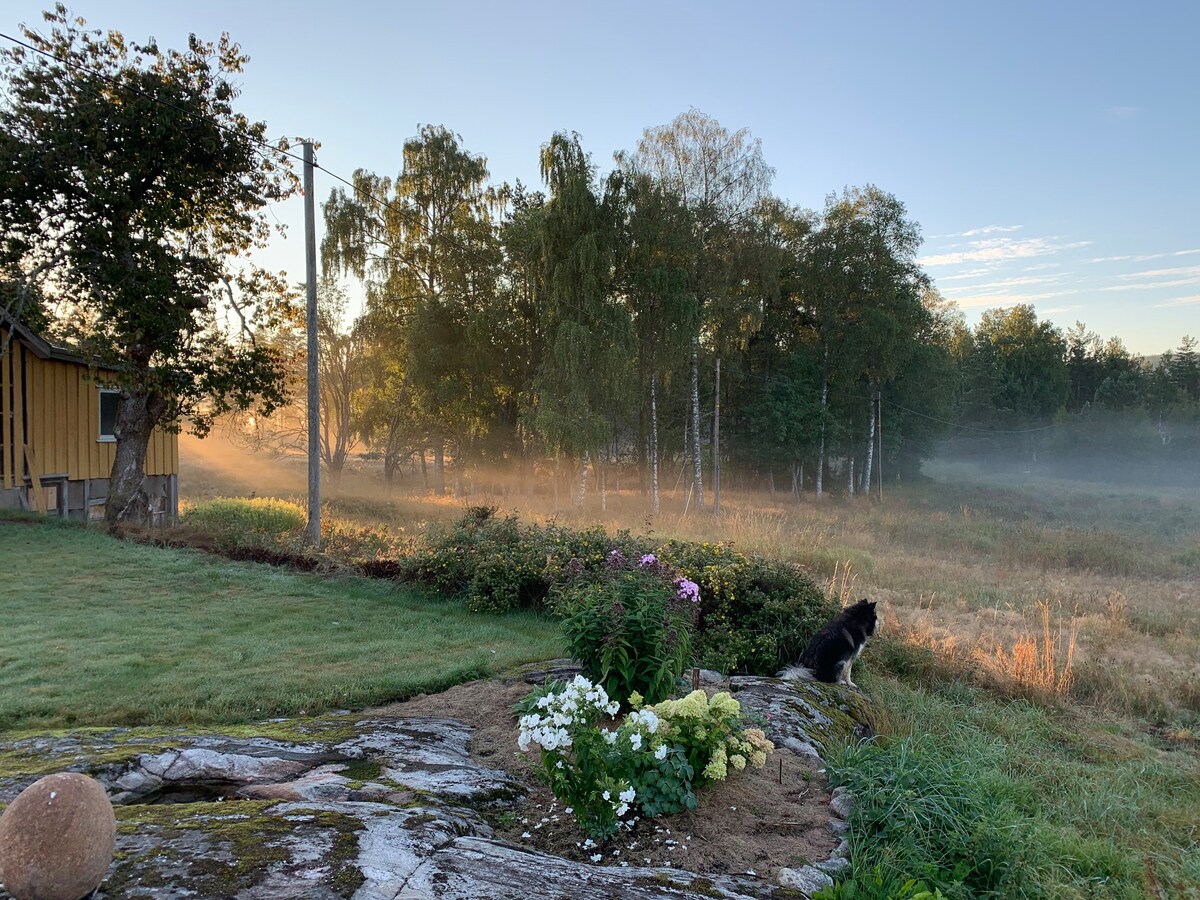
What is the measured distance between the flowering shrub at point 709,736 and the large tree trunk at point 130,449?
14.9 metres

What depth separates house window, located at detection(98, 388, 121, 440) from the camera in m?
16.5

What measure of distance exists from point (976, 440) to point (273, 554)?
62.6m

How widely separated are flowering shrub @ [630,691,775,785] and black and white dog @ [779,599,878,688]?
8.56 feet

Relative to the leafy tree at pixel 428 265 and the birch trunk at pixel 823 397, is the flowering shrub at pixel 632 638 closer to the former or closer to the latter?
the leafy tree at pixel 428 265

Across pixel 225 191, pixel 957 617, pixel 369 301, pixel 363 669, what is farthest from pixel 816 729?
pixel 369 301

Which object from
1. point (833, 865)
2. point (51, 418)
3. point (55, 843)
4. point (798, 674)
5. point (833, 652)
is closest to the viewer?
point (55, 843)

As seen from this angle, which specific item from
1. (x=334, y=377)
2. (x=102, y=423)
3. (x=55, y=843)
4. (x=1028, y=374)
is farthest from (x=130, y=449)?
(x=1028, y=374)

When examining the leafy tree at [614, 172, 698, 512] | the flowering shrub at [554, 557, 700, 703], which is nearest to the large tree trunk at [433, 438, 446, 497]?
the leafy tree at [614, 172, 698, 512]

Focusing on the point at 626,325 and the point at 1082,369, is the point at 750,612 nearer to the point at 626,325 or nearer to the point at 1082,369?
the point at 626,325

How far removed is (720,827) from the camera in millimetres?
3131

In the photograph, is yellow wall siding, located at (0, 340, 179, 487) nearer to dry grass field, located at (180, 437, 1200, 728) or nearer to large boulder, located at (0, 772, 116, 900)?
dry grass field, located at (180, 437, 1200, 728)

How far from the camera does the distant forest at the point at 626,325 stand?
72.0 ft

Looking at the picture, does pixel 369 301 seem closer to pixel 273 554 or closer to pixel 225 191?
pixel 225 191

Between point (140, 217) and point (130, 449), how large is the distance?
4.91 meters
